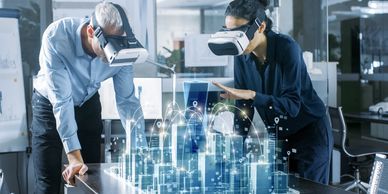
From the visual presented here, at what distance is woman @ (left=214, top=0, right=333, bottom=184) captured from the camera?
2996 millimetres

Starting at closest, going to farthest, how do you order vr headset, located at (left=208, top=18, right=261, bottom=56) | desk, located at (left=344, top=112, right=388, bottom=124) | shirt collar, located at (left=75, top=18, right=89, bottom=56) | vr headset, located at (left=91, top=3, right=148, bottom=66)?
vr headset, located at (left=91, top=3, right=148, bottom=66)
shirt collar, located at (left=75, top=18, right=89, bottom=56)
vr headset, located at (left=208, top=18, right=261, bottom=56)
desk, located at (left=344, top=112, right=388, bottom=124)

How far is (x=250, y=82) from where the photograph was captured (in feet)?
10.6

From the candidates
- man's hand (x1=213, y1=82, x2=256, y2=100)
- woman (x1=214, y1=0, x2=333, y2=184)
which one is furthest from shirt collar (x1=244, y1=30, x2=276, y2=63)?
man's hand (x1=213, y1=82, x2=256, y2=100)

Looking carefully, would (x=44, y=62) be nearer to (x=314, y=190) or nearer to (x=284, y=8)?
(x=314, y=190)

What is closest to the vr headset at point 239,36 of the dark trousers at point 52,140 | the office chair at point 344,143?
the dark trousers at point 52,140

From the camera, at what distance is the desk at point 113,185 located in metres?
1.83

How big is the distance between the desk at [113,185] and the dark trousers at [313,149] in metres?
0.94

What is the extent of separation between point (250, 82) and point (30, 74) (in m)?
1.63

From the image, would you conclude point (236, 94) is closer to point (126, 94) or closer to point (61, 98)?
point (126, 94)

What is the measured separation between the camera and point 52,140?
2936 mm

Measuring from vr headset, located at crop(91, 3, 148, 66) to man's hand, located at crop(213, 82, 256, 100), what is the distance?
795 mm

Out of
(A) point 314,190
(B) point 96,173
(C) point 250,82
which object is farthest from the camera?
(C) point 250,82

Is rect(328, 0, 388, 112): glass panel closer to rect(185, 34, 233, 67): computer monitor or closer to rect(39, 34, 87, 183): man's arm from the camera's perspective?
rect(185, 34, 233, 67): computer monitor

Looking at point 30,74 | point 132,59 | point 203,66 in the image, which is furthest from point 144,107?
point 132,59
